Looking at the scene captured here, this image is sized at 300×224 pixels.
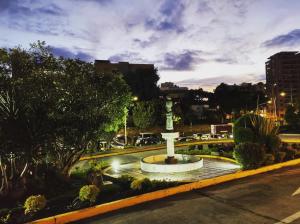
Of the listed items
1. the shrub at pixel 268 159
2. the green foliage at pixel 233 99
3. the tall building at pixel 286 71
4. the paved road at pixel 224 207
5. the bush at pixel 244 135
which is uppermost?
the tall building at pixel 286 71

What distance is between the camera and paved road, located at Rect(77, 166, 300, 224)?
927 centimetres

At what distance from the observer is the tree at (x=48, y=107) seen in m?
11.4

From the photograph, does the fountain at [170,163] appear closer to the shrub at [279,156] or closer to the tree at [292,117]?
the shrub at [279,156]

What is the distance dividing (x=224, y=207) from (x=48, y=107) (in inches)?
300

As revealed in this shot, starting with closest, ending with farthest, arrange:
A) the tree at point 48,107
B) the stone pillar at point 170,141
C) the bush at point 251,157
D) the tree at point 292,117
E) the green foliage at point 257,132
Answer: the tree at point 48,107
the bush at point 251,157
the green foliage at point 257,132
the stone pillar at point 170,141
the tree at point 292,117

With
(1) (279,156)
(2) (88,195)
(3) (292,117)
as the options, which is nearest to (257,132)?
(1) (279,156)

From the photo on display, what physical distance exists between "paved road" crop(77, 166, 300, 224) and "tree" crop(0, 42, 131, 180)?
151 inches

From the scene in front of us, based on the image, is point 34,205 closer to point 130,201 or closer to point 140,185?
point 130,201

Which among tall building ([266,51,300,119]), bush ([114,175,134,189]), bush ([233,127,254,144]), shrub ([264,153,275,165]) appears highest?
tall building ([266,51,300,119])

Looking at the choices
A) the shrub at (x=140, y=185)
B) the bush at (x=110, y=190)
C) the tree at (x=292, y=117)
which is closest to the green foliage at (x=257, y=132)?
the shrub at (x=140, y=185)

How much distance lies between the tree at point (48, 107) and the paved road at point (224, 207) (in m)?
3.83

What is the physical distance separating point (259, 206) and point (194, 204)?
6.98ft

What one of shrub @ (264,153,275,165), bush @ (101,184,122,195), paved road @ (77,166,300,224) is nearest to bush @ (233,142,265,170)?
shrub @ (264,153,275,165)

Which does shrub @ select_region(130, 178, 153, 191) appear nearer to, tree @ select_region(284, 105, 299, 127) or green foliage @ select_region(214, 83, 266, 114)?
tree @ select_region(284, 105, 299, 127)
